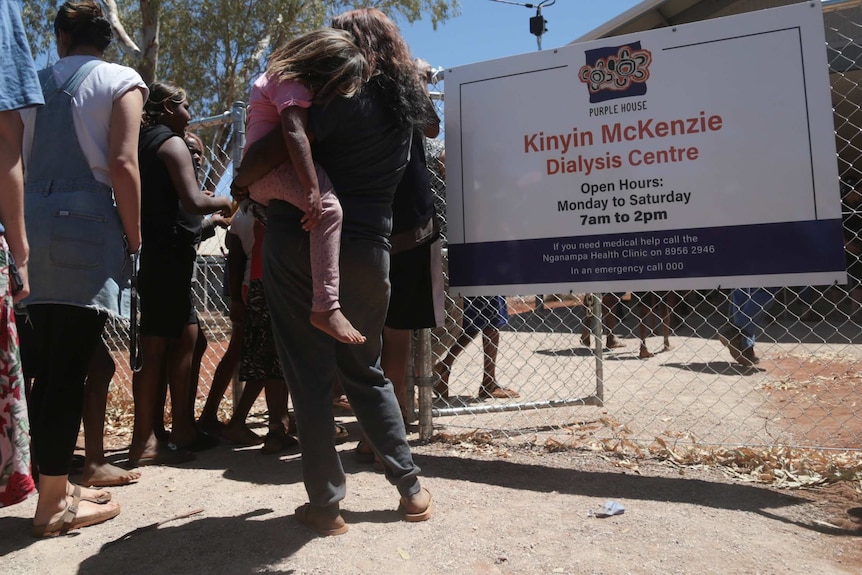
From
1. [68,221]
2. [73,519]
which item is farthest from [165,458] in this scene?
[68,221]

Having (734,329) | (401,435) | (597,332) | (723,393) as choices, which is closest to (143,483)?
(401,435)

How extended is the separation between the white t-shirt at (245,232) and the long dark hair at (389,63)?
62.9 inches

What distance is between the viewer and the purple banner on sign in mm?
2906

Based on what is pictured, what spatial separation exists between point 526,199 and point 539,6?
1370cm

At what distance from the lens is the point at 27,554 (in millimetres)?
2434

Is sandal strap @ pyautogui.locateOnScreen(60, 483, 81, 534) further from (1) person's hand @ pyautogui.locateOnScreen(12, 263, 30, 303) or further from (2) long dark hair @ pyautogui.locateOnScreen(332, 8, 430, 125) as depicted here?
(2) long dark hair @ pyautogui.locateOnScreen(332, 8, 430, 125)

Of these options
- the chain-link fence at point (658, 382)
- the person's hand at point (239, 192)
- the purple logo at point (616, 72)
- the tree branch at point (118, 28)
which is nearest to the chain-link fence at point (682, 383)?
the chain-link fence at point (658, 382)

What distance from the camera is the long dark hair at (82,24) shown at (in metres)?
2.72

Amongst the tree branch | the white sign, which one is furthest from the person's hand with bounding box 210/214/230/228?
A: the tree branch

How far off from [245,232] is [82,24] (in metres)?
1.49

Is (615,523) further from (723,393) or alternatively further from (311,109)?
(723,393)

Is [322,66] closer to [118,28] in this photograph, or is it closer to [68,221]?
[68,221]

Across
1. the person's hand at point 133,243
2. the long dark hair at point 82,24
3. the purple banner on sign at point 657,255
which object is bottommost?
the purple banner on sign at point 657,255

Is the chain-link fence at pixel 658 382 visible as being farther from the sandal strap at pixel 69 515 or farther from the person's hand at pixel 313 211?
the sandal strap at pixel 69 515
